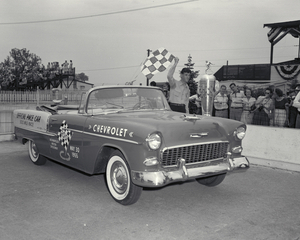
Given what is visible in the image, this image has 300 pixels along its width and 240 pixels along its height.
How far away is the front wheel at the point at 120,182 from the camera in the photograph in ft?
12.7


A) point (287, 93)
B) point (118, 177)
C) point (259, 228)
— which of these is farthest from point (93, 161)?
point (287, 93)

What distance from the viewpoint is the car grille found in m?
3.74

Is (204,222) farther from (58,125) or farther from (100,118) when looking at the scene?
(58,125)

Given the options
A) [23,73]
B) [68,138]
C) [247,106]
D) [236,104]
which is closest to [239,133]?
[68,138]

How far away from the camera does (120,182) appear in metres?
4.07

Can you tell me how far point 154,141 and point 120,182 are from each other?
80 centimetres

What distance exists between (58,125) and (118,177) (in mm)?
1534

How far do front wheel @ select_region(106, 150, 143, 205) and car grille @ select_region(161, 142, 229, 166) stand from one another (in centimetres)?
48

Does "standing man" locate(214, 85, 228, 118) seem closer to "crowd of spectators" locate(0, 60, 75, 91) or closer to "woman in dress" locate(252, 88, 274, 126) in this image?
"woman in dress" locate(252, 88, 274, 126)

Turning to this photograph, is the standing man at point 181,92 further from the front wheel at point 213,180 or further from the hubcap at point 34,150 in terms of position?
the hubcap at point 34,150

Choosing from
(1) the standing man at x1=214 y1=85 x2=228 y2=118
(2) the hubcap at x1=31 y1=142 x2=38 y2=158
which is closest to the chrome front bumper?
(2) the hubcap at x1=31 y1=142 x2=38 y2=158

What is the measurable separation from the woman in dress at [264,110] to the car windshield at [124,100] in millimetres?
4051

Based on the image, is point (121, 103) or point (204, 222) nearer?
point (204, 222)

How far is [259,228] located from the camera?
3.29 metres
